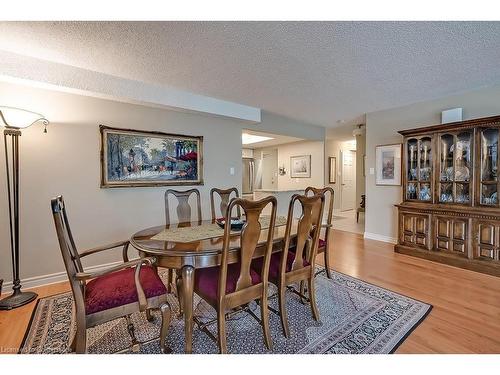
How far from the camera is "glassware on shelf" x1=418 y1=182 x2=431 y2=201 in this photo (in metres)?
3.44

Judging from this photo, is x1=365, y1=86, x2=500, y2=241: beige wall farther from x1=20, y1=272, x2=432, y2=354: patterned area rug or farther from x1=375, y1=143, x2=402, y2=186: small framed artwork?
x1=20, y1=272, x2=432, y2=354: patterned area rug

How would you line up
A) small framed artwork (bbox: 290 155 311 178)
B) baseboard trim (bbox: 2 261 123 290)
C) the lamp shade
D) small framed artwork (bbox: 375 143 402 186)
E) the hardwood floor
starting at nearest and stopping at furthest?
1. the hardwood floor
2. the lamp shade
3. baseboard trim (bbox: 2 261 123 290)
4. small framed artwork (bbox: 375 143 402 186)
5. small framed artwork (bbox: 290 155 311 178)

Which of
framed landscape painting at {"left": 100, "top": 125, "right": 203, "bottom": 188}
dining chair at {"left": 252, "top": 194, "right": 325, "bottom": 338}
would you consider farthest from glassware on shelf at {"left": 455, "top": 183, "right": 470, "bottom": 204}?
framed landscape painting at {"left": 100, "top": 125, "right": 203, "bottom": 188}

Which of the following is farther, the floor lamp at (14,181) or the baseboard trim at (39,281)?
the baseboard trim at (39,281)

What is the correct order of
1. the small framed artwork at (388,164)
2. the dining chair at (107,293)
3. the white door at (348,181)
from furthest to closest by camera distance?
the white door at (348,181) < the small framed artwork at (388,164) < the dining chair at (107,293)

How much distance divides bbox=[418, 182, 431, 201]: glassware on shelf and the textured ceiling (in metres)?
1.29

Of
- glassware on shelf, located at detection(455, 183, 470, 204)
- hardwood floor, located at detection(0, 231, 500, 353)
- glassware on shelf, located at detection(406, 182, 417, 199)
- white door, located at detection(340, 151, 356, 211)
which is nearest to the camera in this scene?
hardwood floor, located at detection(0, 231, 500, 353)

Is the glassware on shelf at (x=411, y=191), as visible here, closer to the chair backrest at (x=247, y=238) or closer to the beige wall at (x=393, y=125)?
the beige wall at (x=393, y=125)

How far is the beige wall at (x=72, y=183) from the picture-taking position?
251 cm

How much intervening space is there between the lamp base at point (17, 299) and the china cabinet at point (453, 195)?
454 centimetres

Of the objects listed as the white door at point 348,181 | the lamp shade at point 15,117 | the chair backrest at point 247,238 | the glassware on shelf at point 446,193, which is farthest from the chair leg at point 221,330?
the white door at point 348,181

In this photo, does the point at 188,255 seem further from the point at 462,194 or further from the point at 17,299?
the point at 462,194

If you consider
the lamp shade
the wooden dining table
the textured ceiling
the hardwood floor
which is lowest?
the hardwood floor
